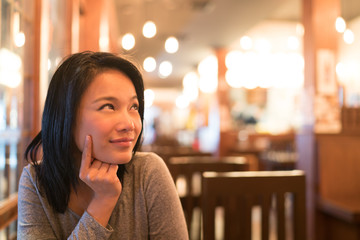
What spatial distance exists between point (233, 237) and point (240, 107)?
26.8 feet

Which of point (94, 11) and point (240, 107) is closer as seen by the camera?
point (94, 11)

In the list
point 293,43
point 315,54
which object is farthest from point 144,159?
point 293,43

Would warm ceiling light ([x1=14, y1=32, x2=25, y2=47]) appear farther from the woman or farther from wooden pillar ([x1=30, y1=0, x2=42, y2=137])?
the woman

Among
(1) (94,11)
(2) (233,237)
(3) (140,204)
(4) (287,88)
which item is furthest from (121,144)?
(4) (287,88)

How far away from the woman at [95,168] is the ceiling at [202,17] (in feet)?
14.5

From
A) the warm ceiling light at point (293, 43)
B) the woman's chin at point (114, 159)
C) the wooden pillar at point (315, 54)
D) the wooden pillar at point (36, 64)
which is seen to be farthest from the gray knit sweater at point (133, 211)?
the warm ceiling light at point (293, 43)

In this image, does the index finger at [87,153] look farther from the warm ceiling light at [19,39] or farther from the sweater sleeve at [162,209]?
the warm ceiling light at [19,39]

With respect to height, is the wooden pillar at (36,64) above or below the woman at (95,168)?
above

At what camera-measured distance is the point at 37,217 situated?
87 centimetres

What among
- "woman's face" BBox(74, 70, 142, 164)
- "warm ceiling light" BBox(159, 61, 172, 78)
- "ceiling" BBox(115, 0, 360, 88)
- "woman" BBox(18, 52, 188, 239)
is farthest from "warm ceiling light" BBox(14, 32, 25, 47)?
"warm ceiling light" BBox(159, 61, 172, 78)

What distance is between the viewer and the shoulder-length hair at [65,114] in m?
0.81

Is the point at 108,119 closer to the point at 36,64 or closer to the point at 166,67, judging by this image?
the point at 36,64

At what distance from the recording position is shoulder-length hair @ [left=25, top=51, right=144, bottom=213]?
0.81 meters

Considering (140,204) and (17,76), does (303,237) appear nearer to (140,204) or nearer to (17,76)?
(140,204)
